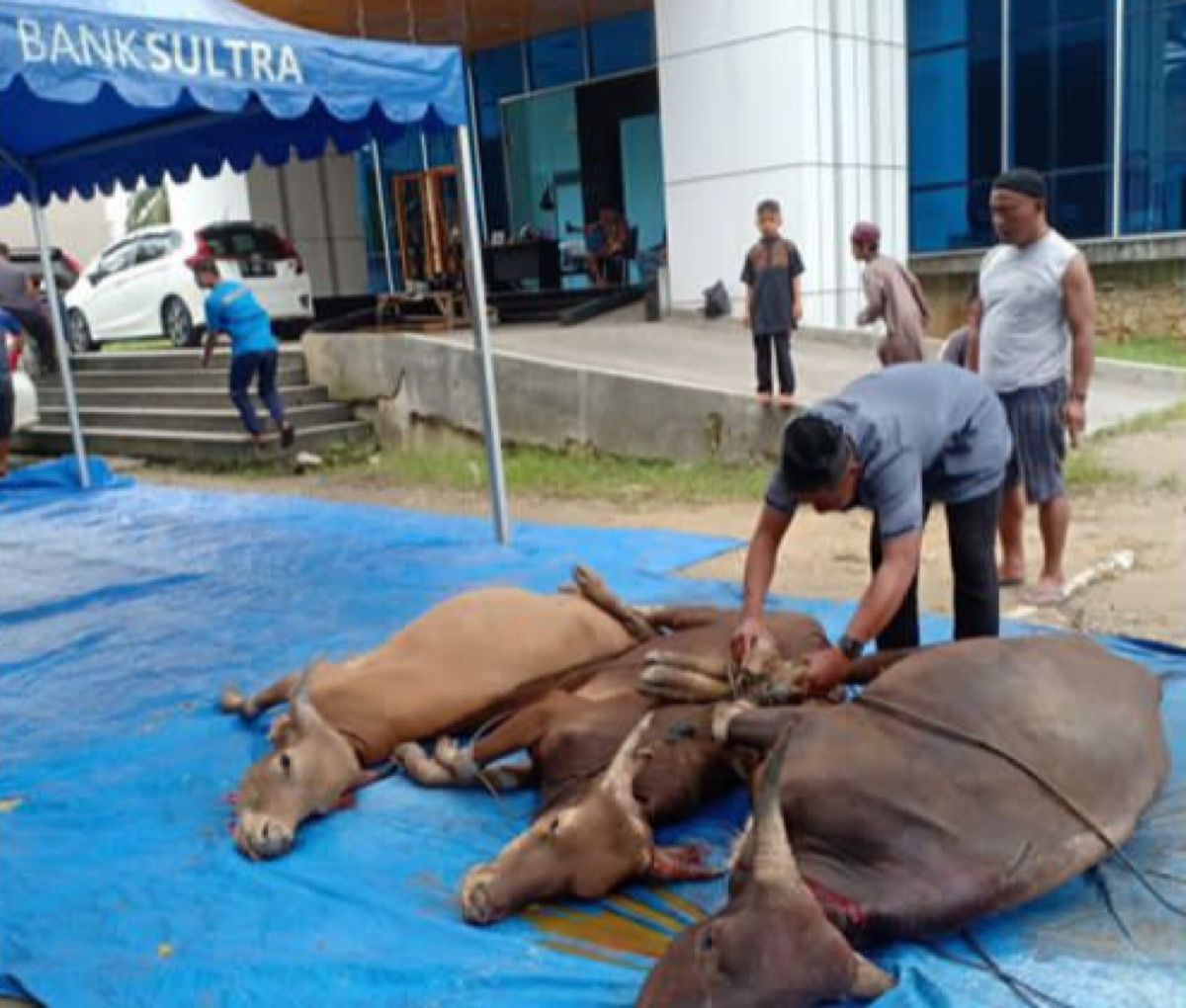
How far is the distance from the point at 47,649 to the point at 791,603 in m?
3.27

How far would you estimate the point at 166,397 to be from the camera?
12680 millimetres

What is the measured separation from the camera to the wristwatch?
3066 millimetres

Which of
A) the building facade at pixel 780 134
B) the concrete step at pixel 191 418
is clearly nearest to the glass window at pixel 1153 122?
the building facade at pixel 780 134

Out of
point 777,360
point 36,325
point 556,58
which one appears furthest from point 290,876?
point 556,58

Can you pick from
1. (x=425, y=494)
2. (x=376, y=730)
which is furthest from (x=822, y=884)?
(x=425, y=494)

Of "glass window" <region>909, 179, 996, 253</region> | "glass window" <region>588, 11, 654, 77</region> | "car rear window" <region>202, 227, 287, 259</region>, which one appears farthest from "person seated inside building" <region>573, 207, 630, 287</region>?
"car rear window" <region>202, 227, 287, 259</region>

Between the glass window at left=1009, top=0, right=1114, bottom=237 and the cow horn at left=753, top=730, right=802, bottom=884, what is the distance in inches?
530

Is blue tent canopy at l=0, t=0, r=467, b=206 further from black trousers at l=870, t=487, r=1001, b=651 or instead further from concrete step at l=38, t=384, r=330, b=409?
concrete step at l=38, t=384, r=330, b=409

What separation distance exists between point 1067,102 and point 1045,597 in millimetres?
11053

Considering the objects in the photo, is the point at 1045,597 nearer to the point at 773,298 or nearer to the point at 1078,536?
the point at 1078,536

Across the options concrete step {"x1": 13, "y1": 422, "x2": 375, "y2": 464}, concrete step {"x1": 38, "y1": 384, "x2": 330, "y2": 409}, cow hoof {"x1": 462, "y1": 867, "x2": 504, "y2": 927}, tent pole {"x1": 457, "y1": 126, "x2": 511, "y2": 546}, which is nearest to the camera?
cow hoof {"x1": 462, "y1": 867, "x2": 504, "y2": 927}

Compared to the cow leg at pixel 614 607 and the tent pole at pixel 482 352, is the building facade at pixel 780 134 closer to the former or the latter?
the tent pole at pixel 482 352

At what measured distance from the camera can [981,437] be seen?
3.59 meters

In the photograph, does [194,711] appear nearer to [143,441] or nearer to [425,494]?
Answer: [425,494]
